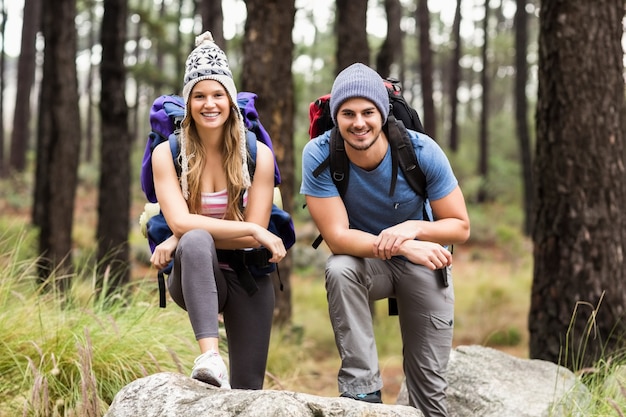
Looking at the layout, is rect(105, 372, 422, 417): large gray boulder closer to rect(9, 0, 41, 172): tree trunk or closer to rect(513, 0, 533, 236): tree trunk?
rect(513, 0, 533, 236): tree trunk

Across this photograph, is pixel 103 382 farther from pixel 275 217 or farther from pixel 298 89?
pixel 298 89

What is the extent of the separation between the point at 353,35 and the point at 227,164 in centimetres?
690

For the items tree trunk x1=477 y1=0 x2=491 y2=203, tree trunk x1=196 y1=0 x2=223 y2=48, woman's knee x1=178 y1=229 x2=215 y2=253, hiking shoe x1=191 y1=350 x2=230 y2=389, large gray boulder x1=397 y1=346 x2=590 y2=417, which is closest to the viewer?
hiking shoe x1=191 y1=350 x2=230 y2=389

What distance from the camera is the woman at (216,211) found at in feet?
11.0

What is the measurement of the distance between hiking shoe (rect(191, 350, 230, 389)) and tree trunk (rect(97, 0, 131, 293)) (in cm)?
647

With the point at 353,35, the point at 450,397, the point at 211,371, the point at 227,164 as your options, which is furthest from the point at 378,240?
the point at 353,35

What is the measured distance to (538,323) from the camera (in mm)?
5672

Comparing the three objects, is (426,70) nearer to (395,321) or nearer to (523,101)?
(523,101)

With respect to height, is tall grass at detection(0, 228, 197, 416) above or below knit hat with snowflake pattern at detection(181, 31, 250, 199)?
below

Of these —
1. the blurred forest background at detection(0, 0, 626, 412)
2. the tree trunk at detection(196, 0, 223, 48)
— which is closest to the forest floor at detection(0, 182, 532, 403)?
the blurred forest background at detection(0, 0, 626, 412)

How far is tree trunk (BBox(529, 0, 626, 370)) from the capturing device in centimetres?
540

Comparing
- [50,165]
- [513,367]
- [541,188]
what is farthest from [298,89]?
[513,367]

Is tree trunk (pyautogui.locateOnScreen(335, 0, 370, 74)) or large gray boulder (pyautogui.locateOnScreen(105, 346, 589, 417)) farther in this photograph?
tree trunk (pyautogui.locateOnScreen(335, 0, 370, 74))

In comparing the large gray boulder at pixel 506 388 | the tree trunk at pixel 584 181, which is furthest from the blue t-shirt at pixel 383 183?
the tree trunk at pixel 584 181
